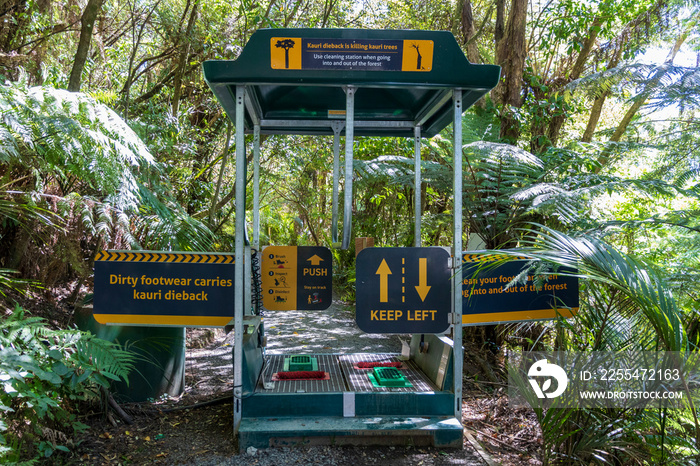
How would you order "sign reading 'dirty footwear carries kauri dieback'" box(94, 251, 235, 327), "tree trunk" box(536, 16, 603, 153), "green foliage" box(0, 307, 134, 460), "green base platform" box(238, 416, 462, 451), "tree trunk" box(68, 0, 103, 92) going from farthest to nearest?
"tree trunk" box(536, 16, 603, 153), "tree trunk" box(68, 0, 103, 92), "sign reading 'dirty footwear carries kauri dieback'" box(94, 251, 235, 327), "green base platform" box(238, 416, 462, 451), "green foliage" box(0, 307, 134, 460)

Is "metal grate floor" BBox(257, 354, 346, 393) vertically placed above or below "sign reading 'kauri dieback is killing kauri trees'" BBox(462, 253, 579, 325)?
below

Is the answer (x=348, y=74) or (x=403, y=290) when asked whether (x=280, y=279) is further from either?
(x=348, y=74)

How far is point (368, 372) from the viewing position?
4434 millimetres

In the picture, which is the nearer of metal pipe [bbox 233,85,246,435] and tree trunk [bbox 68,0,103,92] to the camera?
metal pipe [bbox 233,85,246,435]

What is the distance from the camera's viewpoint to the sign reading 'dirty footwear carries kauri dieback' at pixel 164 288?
3.71 metres

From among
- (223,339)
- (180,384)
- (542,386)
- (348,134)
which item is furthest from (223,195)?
(542,386)

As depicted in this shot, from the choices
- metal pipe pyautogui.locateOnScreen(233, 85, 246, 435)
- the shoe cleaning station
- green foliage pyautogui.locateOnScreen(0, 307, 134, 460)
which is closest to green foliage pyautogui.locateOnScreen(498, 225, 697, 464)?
the shoe cleaning station

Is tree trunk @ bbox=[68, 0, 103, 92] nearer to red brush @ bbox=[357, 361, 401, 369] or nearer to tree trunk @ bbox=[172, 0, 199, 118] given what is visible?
tree trunk @ bbox=[172, 0, 199, 118]

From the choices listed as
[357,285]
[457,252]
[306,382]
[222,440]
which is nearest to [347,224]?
[357,285]

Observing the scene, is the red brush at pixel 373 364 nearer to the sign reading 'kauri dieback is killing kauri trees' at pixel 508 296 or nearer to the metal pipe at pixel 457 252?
the metal pipe at pixel 457 252

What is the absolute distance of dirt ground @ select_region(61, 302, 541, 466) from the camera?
3346 millimetres

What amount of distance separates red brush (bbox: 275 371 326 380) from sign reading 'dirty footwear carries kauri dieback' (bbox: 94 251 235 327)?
79cm

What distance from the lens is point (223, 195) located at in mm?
9391

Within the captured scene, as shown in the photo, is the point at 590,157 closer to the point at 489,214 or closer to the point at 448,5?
the point at 489,214
